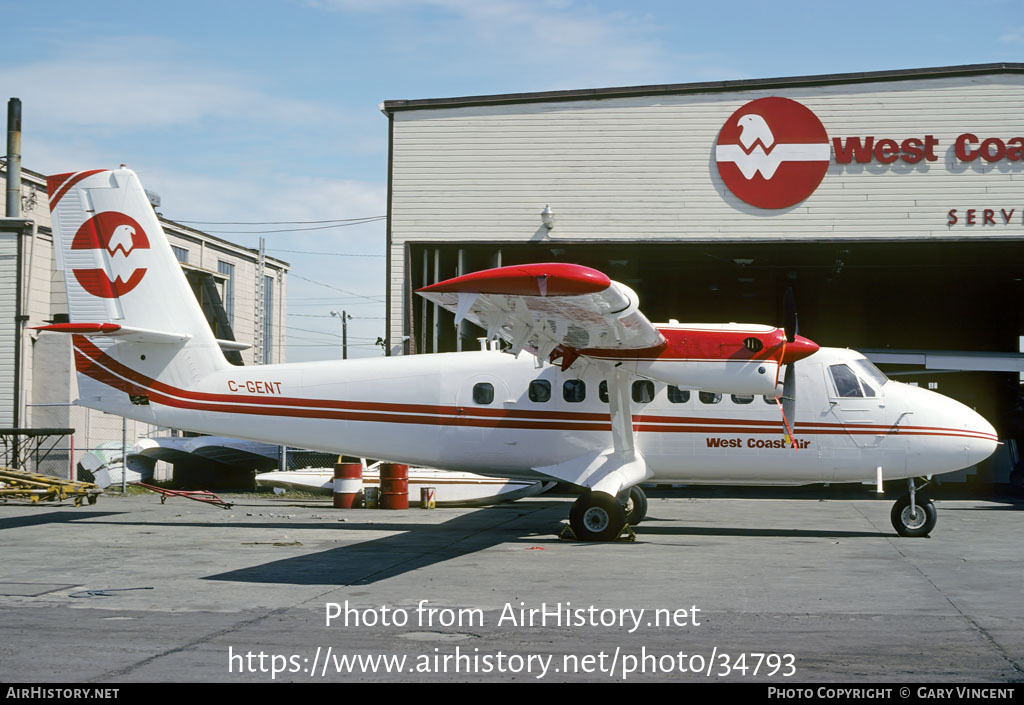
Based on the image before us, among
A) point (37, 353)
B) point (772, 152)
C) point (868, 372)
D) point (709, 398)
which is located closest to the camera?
point (868, 372)

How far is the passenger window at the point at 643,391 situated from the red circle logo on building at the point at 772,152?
11120 mm

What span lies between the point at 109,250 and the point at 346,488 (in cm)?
776

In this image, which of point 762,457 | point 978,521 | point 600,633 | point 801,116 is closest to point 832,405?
point 762,457

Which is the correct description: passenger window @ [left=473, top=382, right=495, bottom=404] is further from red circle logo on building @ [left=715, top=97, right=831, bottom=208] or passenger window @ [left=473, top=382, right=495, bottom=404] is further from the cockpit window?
red circle logo on building @ [left=715, top=97, right=831, bottom=208]

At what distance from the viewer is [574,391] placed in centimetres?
1592

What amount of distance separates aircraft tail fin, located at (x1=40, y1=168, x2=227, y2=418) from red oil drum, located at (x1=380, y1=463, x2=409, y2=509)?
5787mm

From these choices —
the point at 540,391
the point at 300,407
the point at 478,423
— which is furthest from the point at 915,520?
the point at 300,407

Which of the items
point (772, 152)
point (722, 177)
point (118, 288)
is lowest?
point (118, 288)

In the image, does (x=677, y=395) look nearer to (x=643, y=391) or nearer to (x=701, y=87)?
(x=643, y=391)

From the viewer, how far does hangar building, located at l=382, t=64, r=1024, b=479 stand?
2433 cm

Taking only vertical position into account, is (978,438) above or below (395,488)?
above

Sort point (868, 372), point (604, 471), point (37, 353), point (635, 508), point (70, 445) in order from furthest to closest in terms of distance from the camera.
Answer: point (37, 353) → point (70, 445) → point (635, 508) → point (868, 372) → point (604, 471)

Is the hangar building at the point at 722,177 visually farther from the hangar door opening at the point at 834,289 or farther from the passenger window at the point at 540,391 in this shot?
the passenger window at the point at 540,391
